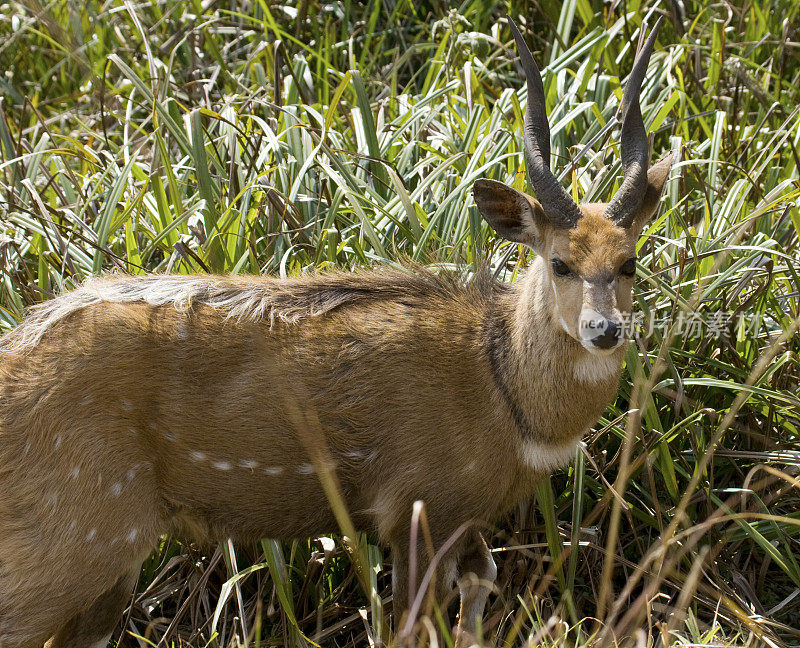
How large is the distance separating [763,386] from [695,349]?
12.8 inches

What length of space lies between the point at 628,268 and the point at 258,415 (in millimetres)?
1426

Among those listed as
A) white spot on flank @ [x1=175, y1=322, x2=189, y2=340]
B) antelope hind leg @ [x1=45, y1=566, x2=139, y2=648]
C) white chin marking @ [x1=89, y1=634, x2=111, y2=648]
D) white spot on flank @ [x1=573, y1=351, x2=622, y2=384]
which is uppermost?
white spot on flank @ [x1=573, y1=351, x2=622, y2=384]

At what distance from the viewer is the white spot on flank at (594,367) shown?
3.75m

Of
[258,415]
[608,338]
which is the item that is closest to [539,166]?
[608,338]

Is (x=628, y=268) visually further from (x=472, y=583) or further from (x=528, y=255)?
(x=472, y=583)

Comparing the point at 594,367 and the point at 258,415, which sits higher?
the point at 594,367

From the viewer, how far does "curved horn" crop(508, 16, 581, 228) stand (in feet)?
12.1

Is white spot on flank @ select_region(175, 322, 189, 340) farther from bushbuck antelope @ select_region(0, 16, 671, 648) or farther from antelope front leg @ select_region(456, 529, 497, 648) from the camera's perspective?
antelope front leg @ select_region(456, 529, 497, 648)

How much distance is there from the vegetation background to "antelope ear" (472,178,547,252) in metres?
0.61

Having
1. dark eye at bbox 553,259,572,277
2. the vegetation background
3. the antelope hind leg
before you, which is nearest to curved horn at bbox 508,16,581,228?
dark eye at bbox 553,259,572,277

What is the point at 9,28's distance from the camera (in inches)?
293

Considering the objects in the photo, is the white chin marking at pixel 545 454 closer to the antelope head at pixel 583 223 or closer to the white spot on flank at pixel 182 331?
the antelope head at pixel 583 223

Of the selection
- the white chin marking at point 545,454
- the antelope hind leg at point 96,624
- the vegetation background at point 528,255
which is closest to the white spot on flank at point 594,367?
the vegetation background at point 528,255

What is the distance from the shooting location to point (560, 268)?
3.66m
